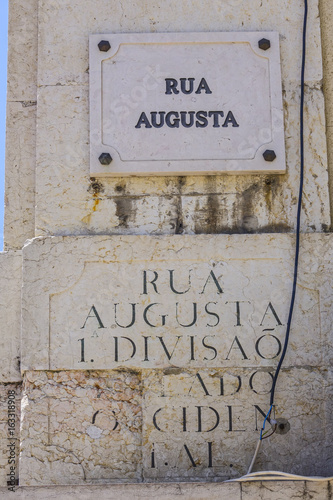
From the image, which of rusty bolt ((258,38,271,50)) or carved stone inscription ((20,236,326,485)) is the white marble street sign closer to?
rusty bolt ((258,38,271,50))

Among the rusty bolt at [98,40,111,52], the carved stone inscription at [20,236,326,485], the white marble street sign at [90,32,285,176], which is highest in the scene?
the rusty bolt at [98,40,111,52]

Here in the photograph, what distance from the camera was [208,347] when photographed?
16.5 feet

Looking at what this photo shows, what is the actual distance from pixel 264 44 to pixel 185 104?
58cm

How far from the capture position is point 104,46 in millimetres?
5484

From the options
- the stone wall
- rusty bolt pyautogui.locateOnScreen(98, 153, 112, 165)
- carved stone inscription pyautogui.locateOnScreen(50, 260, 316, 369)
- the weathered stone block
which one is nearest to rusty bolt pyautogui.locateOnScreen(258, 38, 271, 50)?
the stone wall

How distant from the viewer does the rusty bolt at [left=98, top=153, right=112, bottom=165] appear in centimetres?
530

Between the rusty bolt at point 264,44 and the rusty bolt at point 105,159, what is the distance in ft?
3.58

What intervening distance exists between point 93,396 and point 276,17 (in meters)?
2.44

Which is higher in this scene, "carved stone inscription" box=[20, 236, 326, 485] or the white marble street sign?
the white marble street sign

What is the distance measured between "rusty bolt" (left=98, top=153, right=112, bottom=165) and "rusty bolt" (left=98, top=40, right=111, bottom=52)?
25.3 inches

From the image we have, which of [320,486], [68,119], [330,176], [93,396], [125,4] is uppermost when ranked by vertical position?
[125,4]

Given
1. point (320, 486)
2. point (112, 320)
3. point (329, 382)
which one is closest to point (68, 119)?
point (112, 320)

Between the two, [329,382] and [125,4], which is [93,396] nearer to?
[329,382]

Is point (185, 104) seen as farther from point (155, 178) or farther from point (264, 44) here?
point (264, 44)
